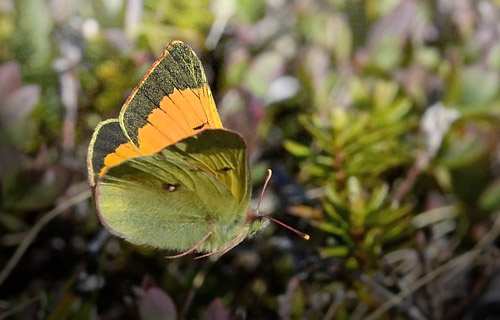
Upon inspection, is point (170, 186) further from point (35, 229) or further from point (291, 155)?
point (291, 155)

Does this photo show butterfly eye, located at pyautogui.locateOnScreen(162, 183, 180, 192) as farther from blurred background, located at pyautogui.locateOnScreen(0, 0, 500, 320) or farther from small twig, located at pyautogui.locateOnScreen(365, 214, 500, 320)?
small twig, located at pyautogui.locateOnScreen(365, 214, 500, 320)

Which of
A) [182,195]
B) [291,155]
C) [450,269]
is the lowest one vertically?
[450,269]

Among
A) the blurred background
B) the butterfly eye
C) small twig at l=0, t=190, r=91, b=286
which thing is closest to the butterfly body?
the butterfly eye

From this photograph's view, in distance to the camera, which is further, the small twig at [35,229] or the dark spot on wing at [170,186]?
the small twig at [35,229]

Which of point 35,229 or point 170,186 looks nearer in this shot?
point 170,186

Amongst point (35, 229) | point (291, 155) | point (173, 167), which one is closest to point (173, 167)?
point (173, 167)

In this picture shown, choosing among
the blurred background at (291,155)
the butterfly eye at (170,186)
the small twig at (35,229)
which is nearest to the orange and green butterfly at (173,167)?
the butterfly eye at (170,186)

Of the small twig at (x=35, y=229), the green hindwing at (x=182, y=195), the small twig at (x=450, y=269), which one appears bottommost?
the small twig at (x=450, y=269)

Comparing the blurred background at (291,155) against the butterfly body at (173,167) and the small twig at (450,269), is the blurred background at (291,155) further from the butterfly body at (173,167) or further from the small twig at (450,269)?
the butterfly body at (173,167)
